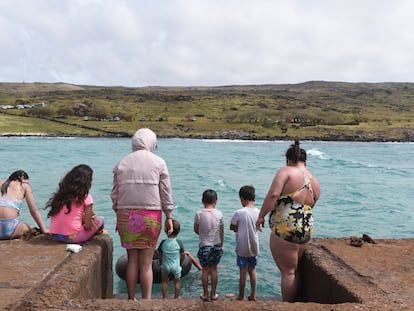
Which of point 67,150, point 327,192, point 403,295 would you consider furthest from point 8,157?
point 403,295

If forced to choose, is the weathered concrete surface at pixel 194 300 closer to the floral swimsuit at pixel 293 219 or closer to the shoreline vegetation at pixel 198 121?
the floral swimsuit at pixel 293 219

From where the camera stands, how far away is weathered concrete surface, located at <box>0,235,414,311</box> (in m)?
4.39

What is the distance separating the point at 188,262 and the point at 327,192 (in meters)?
17.9

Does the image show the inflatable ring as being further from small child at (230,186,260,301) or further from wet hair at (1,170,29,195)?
wet hair at (1,170,29,195)

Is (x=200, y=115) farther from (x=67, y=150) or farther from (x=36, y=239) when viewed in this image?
(x=36, y=239)

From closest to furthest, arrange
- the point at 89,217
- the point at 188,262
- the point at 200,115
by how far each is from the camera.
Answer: the point at 89,217, the point at 188,262, the point at 200,115

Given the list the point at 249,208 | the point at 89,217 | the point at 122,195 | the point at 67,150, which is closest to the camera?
the point at 122,195

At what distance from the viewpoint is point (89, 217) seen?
6.30 metres

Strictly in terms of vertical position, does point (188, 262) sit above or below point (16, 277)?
below

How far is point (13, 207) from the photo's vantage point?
6832 millimetres

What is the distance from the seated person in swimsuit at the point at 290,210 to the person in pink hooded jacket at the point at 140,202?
1290mm

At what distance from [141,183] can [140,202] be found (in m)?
0.23

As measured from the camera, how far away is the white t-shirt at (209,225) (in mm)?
6785

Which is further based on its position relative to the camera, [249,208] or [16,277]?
[249,208]
